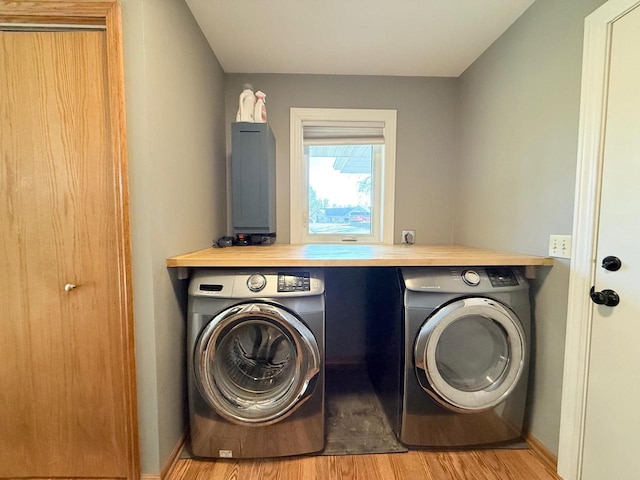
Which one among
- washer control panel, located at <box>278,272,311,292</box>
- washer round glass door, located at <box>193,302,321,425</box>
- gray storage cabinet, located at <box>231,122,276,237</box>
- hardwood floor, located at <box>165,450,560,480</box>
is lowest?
hardwood floor, located at <box>165,450,560,480</box>

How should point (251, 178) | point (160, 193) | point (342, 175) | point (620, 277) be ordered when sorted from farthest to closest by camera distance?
point (342, 175) → point (251, 178) → point (160, 193) → point (620, 277)

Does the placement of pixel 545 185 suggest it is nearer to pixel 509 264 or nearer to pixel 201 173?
pixel 509 264

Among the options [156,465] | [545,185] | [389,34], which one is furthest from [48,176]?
[545,185]

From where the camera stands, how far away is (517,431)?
53.3 inches

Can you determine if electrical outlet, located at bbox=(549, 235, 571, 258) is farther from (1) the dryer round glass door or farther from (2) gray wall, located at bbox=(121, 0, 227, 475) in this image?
(2) gray wall, located at bbox=(121, 0, 227, 475)

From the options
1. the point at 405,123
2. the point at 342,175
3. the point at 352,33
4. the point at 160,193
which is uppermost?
the point at 352,33

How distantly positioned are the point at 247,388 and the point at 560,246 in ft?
5.47

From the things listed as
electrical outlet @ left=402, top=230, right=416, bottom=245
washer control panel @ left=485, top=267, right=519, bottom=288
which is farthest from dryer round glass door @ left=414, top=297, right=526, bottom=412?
electrical outlet @ left=402, top=230, right=416, bottom=245

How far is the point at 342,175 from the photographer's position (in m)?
2.26

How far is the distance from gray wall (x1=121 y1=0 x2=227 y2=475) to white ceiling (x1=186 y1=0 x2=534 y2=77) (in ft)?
1.01

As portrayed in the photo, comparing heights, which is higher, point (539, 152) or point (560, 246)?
point (539, 152)

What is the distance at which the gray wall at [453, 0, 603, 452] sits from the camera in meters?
1.19

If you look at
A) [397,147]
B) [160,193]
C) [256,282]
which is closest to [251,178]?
[160,193]

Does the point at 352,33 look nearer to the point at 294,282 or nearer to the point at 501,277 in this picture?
the point at 294,282
